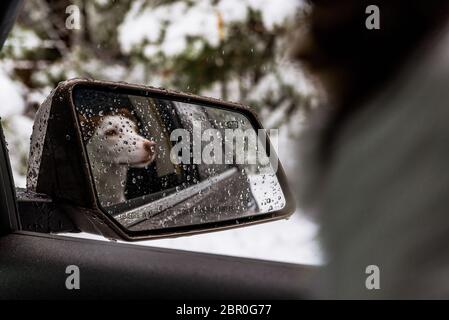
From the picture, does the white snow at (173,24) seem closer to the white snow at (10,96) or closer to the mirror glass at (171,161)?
the white snow at (10,96)

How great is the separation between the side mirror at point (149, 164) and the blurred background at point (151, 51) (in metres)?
0.50

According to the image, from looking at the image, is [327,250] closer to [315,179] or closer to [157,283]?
[315,179]

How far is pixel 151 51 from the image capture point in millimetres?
3811

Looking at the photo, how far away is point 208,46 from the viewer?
3803 mm

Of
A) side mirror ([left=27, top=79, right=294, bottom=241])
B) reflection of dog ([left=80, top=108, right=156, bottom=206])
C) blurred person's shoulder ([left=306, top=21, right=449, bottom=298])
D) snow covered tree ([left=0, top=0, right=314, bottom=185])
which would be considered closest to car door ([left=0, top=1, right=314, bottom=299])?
side mirror ([left=27, top=79, right=294, bottom=241])

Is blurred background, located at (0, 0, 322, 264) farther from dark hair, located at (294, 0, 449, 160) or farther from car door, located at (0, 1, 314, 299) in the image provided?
dark hair, located at (294, 0, 449, 160)

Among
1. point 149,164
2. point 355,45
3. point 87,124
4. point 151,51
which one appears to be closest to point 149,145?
point 149,164

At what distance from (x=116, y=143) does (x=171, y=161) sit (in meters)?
0.17

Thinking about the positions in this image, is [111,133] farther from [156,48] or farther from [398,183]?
[156,48]

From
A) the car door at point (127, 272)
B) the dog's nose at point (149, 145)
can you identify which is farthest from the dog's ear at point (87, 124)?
the car door at point (127, 272)

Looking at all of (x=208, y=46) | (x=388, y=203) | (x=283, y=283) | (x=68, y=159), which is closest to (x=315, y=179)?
(x=388, y=203)

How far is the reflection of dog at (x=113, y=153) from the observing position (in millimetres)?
1724

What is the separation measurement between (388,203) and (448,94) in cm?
17

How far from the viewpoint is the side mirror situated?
173 centimetres
